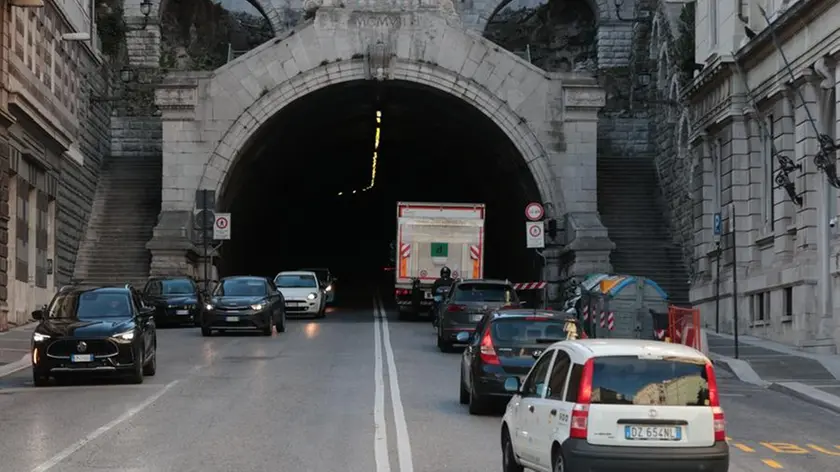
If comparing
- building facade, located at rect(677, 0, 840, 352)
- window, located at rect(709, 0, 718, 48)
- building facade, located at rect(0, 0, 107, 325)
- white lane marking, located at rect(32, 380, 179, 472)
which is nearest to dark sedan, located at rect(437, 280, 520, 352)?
building facade, located at rect(677, 0, 840, 352)

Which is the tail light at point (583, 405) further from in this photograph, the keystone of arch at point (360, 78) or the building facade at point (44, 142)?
the keystone of arch at point (360, 78)

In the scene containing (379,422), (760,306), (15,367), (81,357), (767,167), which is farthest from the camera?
(767,167)

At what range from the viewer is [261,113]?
4622 centimetres

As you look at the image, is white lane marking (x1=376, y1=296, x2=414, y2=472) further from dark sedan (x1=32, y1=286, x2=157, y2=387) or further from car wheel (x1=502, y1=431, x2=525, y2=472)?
dark sedan (x1=32, y1=286, x2=157, y2=387)

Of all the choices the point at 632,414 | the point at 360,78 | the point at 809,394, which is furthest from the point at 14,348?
the point at 632,414

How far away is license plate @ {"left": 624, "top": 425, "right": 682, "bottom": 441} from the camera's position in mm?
10438

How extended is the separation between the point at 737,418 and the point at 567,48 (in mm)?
43005

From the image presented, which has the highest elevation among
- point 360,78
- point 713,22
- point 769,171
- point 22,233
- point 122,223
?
point 713,22

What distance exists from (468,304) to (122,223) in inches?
940

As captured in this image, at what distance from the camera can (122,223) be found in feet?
162

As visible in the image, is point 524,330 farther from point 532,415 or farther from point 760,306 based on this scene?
point 760,306

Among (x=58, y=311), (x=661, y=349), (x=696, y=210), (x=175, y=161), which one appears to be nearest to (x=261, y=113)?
(x=175, y=161)

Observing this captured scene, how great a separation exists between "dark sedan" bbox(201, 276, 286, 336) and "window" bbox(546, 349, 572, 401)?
22125 mm

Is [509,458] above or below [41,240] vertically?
below
